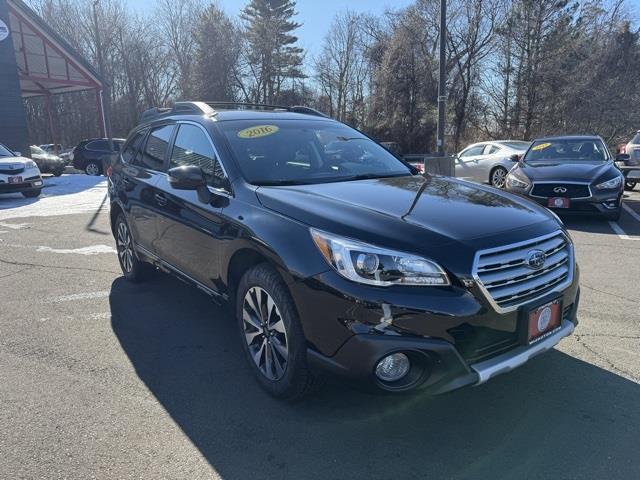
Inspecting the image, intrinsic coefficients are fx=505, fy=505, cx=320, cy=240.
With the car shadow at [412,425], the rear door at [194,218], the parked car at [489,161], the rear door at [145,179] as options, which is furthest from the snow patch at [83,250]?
the parked car at [489,161]

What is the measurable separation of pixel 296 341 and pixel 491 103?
36293mm

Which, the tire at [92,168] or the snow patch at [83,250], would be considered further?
the tire at [92,168]

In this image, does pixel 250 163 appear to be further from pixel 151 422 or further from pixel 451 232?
pixel 151 422

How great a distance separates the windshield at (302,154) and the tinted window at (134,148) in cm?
159

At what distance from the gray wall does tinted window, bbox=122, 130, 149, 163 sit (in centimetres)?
1709

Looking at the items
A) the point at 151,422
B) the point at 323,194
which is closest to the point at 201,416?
the point at 151,422

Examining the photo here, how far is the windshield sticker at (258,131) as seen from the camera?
380cm

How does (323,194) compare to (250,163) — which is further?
(250,163)

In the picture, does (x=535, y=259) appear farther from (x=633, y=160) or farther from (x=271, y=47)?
(x=271, y=47)

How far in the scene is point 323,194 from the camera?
3156 mm

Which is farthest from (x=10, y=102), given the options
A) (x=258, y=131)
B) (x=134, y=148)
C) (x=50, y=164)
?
(x=258, y=131)

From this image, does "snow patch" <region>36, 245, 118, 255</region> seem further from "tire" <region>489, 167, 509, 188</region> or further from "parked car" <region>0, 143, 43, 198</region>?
"tire" <region>489, 167, 509, 188</region>

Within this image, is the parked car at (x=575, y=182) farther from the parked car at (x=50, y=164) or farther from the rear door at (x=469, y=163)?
the parked car at (x=50, y=164)

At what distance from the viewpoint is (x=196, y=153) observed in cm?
391
